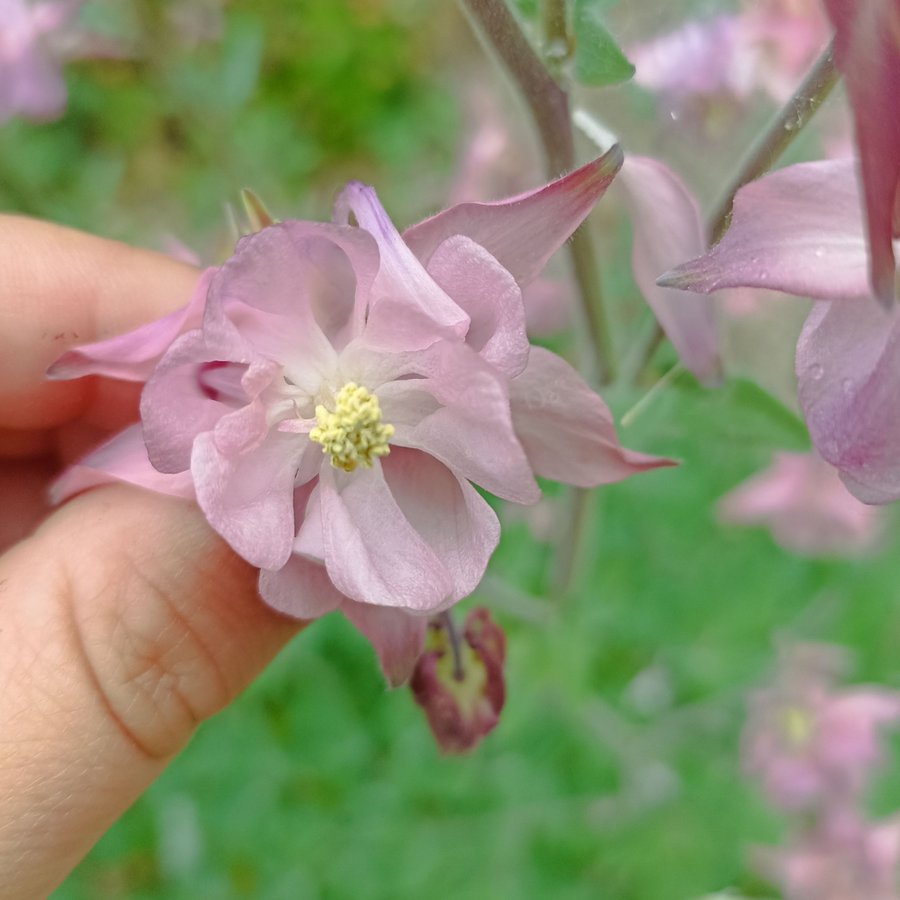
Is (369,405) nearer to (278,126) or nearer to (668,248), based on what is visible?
(668,248)

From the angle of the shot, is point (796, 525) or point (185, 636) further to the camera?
point (796, 525)

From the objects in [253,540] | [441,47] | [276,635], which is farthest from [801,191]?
[441,47]

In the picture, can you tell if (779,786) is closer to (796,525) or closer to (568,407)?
(796,525)

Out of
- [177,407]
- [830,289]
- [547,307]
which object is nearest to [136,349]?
[177,407]

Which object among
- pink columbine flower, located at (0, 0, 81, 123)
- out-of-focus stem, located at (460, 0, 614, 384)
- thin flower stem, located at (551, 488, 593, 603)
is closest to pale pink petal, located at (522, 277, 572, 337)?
thin flower stem, located at (551, 488, 593, 603)

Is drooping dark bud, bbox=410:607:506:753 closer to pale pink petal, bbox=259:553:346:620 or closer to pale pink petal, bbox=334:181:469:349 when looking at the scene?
pale pink petal, bbox=259:553:346:620

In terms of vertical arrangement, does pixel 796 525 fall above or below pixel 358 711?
above

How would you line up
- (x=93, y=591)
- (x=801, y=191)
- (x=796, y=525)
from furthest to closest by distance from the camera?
(x=796, y=525) < (x=93, y=591) < (x=801, y=191)
